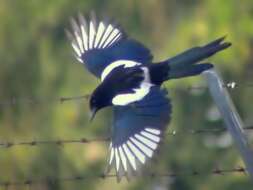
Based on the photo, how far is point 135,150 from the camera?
5422 mm

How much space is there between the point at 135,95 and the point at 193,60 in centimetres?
29

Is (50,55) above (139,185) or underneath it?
above

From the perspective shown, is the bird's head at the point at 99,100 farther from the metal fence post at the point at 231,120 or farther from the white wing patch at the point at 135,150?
the metal fence post at the point at 231,120

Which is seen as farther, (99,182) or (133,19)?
(133,19)

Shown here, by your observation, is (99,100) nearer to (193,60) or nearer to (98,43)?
(193,60)

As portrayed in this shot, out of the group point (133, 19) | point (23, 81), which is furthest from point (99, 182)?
point (133, 19)

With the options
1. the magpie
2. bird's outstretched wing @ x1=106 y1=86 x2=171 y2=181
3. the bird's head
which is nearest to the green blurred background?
the magpie

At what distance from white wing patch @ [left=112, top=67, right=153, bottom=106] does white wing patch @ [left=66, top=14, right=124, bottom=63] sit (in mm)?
559

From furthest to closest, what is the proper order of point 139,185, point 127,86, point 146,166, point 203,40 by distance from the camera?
point 203,40 < point 139,185 < point 127,86 < point 146,166

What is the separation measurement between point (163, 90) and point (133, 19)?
11414 mm

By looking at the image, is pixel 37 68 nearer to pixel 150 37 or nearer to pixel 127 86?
pixel 150 37

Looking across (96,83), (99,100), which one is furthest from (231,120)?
(96,83)

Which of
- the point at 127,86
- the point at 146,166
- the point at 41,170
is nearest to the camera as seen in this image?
the point at 146,166

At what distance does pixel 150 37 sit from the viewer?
16.8 metres
